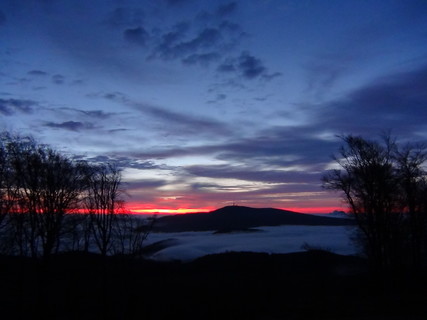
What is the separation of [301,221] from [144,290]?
6400 inches

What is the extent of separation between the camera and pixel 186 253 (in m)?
87.2

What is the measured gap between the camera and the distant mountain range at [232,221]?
168m

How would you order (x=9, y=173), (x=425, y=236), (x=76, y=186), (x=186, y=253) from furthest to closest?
(x=186, y=253)
(x=425, y=236)
(x=76, y=186)
(x=9, y=173)

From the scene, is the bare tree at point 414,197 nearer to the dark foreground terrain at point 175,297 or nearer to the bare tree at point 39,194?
the dark foreground terrain at point 175,297

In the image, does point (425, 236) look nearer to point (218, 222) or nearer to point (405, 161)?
point (405, 161)

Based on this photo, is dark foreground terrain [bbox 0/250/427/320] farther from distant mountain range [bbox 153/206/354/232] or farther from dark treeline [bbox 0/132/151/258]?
distant mountain range [bbox 153/206/354/232]

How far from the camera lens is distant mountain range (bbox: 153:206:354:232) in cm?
16812

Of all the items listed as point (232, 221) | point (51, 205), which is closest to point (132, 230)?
point (51, 205)

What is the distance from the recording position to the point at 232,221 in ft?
596

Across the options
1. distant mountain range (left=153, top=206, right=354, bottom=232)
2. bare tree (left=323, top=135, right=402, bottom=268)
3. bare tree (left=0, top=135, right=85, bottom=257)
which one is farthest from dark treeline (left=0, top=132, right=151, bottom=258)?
distant mountain range (left=153, top=206, right=354, bottom=232)

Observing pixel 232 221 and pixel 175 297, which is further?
pixel 232 221

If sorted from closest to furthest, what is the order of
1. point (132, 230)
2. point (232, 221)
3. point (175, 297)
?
1. point (175, 297)
2. point (132, 230)
3. point (232, 221)

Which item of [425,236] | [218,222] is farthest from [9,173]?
[218,222]

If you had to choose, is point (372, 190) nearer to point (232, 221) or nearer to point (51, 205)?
point (51, 205)
